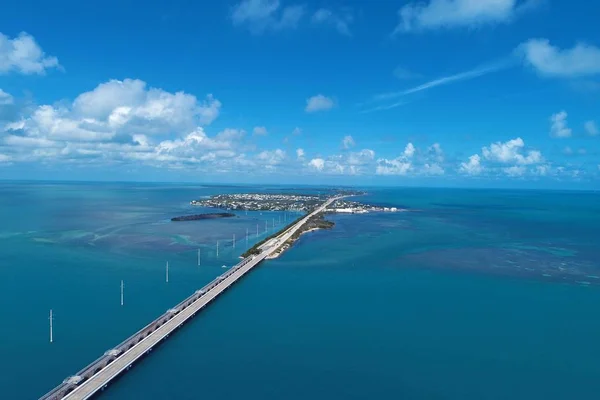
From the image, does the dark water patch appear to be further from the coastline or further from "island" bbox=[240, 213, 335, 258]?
"island" bbox=[240, 213, 335, 258]

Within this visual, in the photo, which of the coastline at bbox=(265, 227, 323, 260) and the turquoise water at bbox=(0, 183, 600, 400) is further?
the coastline at bbox=(265, 227, 323, 260)

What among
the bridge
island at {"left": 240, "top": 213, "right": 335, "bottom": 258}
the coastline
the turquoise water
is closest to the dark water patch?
the turquoise water

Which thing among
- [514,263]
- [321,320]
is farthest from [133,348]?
[514,263]

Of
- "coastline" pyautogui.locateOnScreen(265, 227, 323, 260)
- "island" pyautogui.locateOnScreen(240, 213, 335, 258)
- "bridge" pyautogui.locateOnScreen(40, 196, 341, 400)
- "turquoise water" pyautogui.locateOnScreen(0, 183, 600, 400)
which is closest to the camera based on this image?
"bridge" pyautogui.locateOnScreen(40, 196, 341, 400)

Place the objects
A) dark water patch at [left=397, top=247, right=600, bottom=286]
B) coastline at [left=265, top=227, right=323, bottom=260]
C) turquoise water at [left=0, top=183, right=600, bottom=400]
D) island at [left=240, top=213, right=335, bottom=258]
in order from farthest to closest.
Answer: island at [left=240, top=213, right=335, bottom=258]
coastline at [left=265, top=227, right=323, bottom=260]
dark water patch at [left=397, top=247, right=600, bottom=286]
turquoise water at [left=0, top=183, right=600, bottom=400]

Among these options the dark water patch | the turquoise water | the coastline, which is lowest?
the turquoise water

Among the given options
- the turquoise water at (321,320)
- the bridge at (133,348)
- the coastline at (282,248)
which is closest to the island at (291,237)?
the coastline at (282,248)

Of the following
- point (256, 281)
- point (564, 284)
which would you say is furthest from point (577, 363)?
point (256, 281)

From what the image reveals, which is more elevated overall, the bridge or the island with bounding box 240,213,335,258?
the island with bounding box 240,213,335,258
